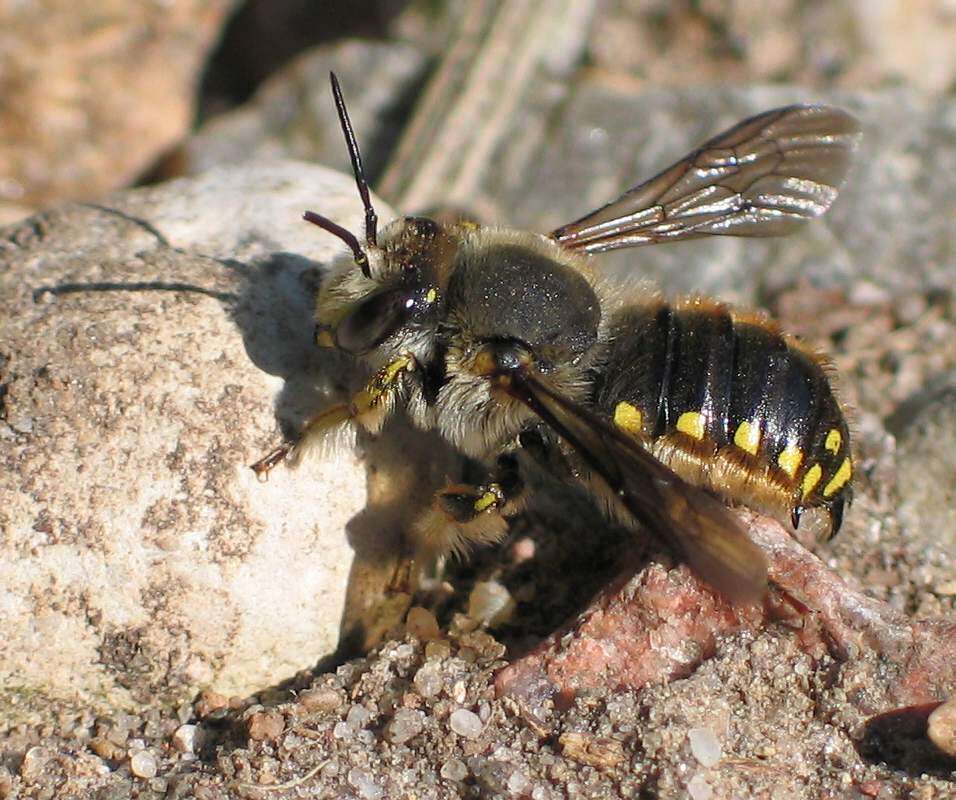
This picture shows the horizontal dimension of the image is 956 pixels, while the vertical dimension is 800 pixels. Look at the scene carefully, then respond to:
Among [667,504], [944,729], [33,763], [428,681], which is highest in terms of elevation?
[667,504]

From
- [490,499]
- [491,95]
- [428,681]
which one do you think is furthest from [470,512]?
[491,95]

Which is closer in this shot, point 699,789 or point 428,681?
point 699,789

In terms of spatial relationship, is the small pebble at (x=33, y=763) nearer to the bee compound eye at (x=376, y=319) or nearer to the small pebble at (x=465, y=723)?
the small pebble at (x=465, y=723)

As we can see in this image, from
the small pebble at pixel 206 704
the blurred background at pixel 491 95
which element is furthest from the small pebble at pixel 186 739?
the blurred background at pixel 491 95

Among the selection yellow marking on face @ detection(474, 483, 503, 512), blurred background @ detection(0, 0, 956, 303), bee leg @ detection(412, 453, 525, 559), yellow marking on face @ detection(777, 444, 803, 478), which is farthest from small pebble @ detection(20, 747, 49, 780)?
blurred background @ detection(0, 0, 956, 303)

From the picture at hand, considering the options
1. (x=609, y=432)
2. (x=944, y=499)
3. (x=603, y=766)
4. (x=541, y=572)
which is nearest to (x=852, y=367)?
(x=944, y=499)

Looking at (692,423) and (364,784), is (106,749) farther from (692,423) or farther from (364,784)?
(692,423)
